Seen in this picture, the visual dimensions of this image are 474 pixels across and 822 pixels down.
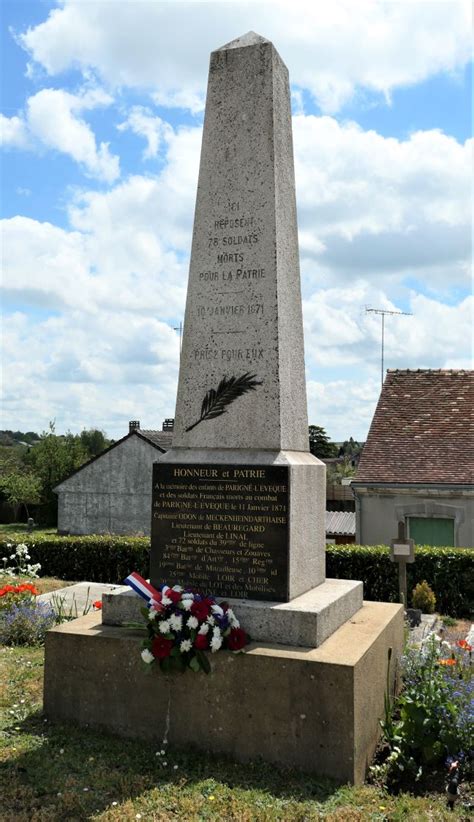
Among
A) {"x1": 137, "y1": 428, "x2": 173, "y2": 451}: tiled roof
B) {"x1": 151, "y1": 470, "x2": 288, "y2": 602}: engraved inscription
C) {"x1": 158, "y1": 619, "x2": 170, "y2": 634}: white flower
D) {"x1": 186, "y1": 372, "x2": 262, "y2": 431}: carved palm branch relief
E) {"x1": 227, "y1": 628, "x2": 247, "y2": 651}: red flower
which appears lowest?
{"x1": 227, "y1": 628, "x2": 247, "y2": 651}: red flower

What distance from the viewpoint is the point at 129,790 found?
160 inches

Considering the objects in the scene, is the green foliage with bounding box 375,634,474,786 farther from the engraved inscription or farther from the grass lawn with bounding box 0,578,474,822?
the engraved inscription

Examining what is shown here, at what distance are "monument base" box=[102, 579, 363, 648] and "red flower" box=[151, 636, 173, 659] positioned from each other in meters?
0.40

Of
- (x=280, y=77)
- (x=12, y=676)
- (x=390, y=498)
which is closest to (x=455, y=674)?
(x=12, y=676)

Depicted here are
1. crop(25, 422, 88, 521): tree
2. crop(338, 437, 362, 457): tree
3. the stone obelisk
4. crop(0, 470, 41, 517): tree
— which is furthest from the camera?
crop(338, 437, 362, 457): tree

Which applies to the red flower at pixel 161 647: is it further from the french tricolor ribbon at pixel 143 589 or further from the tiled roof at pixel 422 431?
the tiled roof at pixel 422 431

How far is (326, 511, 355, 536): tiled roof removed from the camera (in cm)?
2766

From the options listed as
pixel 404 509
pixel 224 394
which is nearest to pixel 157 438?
pixel 404 509

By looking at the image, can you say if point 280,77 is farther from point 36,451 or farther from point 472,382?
point 36,451

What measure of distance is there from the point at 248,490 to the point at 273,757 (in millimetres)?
1770

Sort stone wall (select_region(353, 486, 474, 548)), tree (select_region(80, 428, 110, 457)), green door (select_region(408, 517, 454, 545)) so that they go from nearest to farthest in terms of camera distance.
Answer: stone wall (select_region(353, 486, 474, 548)) → green door (select_region(408, 517, 454, 545)) → tree (select_region(80, 428, 110, 457))

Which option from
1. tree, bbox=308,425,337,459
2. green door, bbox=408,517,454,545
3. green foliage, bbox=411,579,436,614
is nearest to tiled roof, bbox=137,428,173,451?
green door, bbox=408,517,454,545

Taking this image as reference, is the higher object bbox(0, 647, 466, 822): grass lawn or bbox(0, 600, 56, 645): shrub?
bbox(0, 600, 56, 645): shrub

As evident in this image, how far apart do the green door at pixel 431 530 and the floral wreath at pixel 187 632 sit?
38.7 feet
